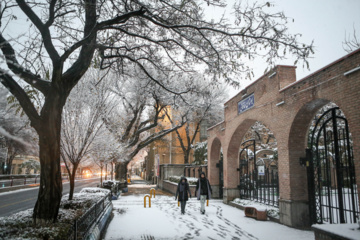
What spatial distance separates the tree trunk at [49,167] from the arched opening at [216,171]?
42.8ft

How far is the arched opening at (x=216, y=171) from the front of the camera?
17.9m

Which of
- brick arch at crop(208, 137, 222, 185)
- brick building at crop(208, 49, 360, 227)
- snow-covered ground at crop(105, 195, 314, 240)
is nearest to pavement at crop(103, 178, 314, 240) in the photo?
snow-covered ground at crop(105, 195, 314, 240)

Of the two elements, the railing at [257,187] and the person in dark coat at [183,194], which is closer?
the person in dark coat at [183,194]

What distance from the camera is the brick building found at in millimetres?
6811

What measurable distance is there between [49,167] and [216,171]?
13.6 metres

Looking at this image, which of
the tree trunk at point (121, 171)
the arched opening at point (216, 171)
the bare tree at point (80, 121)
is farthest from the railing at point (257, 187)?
the tree trunk at point (121, 171)

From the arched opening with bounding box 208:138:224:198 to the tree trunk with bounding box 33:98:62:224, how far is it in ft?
42.8

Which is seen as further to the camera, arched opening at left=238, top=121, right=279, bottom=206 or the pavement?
arched opening at left=238, top=121, right=279, bottom=206

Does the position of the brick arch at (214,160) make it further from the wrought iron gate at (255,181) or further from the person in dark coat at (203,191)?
the person in dark coat at (203,191)

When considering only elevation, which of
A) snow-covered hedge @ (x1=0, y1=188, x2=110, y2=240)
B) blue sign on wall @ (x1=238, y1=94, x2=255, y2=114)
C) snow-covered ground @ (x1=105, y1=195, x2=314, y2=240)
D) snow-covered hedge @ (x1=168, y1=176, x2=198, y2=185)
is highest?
blue sign on wall @ (x1=238, y1=94, x2=255, y2=114)

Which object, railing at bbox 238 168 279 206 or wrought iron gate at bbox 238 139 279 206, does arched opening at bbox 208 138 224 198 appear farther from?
railing at bbox 238 168 279 206

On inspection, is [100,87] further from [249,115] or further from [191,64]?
[249,115]

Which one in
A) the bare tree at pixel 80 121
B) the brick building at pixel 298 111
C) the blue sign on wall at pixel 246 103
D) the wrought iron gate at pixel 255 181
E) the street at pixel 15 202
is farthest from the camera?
the street at pixel 15 202

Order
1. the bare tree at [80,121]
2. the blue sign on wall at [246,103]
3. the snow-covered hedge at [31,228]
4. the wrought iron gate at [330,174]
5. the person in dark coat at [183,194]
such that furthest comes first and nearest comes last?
the blue sign on wall at [246,103]
the person in dark coat at [183,194]
the bare tree at [80,121]
the wrought iron gate at [330,174]
the snow-covered hedge at [31,228]
